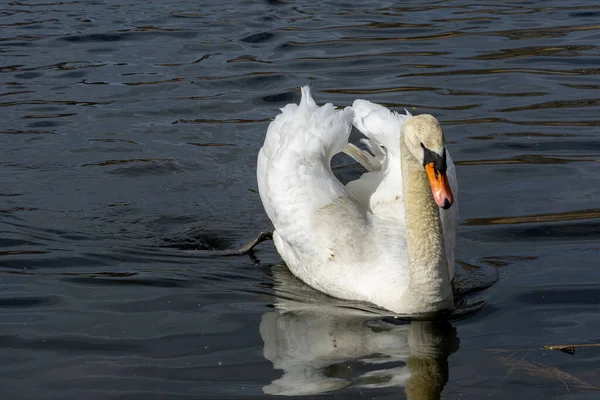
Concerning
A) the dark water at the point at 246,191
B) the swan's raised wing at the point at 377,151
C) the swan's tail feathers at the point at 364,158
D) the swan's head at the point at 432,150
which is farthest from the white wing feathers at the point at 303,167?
the swan's head at the point at 432,150

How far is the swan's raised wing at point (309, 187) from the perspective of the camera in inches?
274

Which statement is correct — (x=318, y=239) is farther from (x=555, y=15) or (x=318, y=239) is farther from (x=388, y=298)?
(x=555, y=15)

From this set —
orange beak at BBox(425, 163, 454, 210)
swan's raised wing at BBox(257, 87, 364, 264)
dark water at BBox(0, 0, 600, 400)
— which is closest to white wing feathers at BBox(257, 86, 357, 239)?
swan's raised wing at BBox(257, 87, 364, 264)

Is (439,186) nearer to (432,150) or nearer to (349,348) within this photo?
(432,150)

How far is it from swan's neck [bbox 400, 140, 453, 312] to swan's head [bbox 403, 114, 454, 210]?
0.83 ft

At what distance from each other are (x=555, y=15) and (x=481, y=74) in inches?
122

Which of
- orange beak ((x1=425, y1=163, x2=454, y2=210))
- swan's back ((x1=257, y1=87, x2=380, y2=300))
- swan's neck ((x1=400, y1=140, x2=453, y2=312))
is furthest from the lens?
swan's back ((x1=257, y1=87, x2=380, y2=300))

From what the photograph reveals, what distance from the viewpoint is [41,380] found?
5.64 m

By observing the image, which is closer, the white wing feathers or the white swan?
the white swan

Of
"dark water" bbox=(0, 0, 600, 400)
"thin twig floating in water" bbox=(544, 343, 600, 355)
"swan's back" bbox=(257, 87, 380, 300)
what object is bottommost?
"dark water" bbox=(0, 0, 600, 400)

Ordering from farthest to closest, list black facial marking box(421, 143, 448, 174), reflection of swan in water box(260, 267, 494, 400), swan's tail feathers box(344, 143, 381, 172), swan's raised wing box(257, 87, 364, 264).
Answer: swan's tail feathers box(344, 143, 381, 172), swan's raised wing box(257, 87, 364, 264), black facial marking box(421, 143, 448, 174), reflection of swan in water box(260, 267, 494, 400)

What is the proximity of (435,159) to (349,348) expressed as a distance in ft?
3.65

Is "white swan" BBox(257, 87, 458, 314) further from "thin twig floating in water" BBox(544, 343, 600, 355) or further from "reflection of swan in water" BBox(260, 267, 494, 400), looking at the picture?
"thin twig floating in water" BBox(544, 343, 600, 355)

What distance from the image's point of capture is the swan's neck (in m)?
6.32
